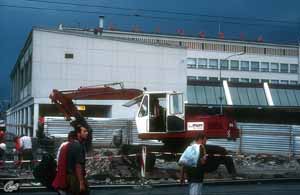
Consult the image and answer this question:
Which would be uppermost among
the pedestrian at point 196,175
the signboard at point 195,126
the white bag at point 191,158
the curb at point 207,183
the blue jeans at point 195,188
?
the signboard at point 195,126

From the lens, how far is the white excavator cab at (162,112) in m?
25.7

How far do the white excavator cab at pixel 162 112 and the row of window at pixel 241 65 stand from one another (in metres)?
80.7

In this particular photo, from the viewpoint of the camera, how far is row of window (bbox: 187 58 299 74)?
108 m

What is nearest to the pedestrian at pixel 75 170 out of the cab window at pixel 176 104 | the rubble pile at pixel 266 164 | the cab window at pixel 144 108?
the cab window at pixel 176 104

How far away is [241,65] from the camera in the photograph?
363 feet

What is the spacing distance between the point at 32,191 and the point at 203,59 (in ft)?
302

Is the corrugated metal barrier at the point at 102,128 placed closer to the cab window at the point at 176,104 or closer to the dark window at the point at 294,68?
the cab window at the point at 176,104

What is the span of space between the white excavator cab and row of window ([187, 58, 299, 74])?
8069 centimetres

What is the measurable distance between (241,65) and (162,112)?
8623 cm

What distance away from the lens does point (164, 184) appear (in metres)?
20.2

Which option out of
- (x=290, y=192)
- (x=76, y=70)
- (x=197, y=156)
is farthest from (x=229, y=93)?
(x=197, y=156)

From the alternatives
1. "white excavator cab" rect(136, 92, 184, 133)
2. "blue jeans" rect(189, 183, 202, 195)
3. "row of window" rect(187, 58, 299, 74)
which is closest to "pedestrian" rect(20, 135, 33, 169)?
"white excavator cab" rect(136, 92, 184, 133)

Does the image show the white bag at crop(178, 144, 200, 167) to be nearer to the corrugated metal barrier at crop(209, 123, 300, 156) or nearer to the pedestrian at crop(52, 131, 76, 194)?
the pedestrian at crop(52, 131, 76, 194)

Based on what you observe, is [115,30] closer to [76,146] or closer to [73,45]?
[73,45]
